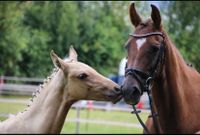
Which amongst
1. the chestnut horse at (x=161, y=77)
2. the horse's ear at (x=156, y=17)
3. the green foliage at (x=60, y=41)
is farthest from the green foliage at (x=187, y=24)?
the green foliage at (x=60, y=41)

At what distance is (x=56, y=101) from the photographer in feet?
12.4

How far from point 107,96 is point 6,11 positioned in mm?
13981

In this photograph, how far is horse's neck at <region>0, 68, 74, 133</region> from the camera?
3720 millimetres

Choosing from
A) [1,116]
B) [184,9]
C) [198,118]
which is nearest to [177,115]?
[198,118]

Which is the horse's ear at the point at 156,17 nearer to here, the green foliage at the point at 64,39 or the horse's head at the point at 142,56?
the horse's head at the point at 142,56

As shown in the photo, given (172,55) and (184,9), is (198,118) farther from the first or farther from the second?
(184,9)

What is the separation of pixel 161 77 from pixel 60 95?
0.81m

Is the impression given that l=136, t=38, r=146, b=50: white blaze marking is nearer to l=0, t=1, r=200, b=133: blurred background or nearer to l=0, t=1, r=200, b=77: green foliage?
l=0, t=1, r=200, b=133: blurred background

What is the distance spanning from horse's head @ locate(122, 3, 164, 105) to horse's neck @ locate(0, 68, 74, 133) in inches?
20.1

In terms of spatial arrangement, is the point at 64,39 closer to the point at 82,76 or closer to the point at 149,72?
the point at 82,76

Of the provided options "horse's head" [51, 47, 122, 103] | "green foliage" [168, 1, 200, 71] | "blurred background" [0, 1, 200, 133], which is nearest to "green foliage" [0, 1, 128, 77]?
"blurred background" [0, 1, 200, 133]

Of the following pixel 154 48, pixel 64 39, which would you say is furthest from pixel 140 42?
pixel 64 39

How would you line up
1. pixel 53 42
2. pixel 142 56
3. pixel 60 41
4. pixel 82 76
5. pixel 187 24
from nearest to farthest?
pixel 142 56, pixel 82 76, pixel 187 24, pixel 60 41, pixel 53 42

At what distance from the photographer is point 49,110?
375 centimetres
